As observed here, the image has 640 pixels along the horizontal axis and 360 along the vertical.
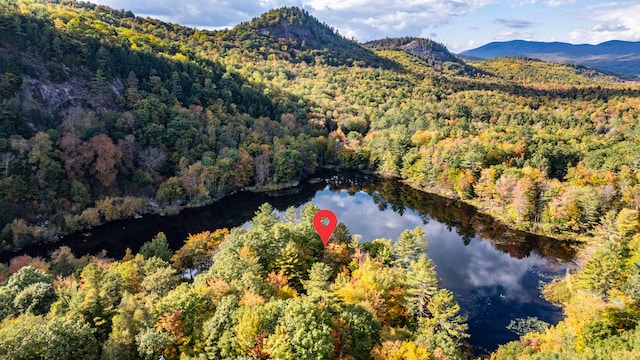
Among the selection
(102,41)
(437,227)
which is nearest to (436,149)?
(437,227)

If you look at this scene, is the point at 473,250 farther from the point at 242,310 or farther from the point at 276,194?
the point at 242,310

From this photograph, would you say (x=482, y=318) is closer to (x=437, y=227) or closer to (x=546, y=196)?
(x=437, y=227)

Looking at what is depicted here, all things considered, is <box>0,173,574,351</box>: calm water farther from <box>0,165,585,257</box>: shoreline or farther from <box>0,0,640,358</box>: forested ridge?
<box>0,0,640,358</box>: forested ridge

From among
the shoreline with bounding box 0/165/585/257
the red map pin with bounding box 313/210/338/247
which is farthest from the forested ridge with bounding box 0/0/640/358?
the red map pin with bounding box 313/210/338/247

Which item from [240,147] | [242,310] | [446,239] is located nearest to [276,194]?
[240,147]

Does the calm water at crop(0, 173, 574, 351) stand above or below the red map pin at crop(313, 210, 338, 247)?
below

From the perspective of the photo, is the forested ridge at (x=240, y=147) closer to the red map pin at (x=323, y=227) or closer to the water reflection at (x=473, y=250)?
the water reflection at (x=473, y=250)
